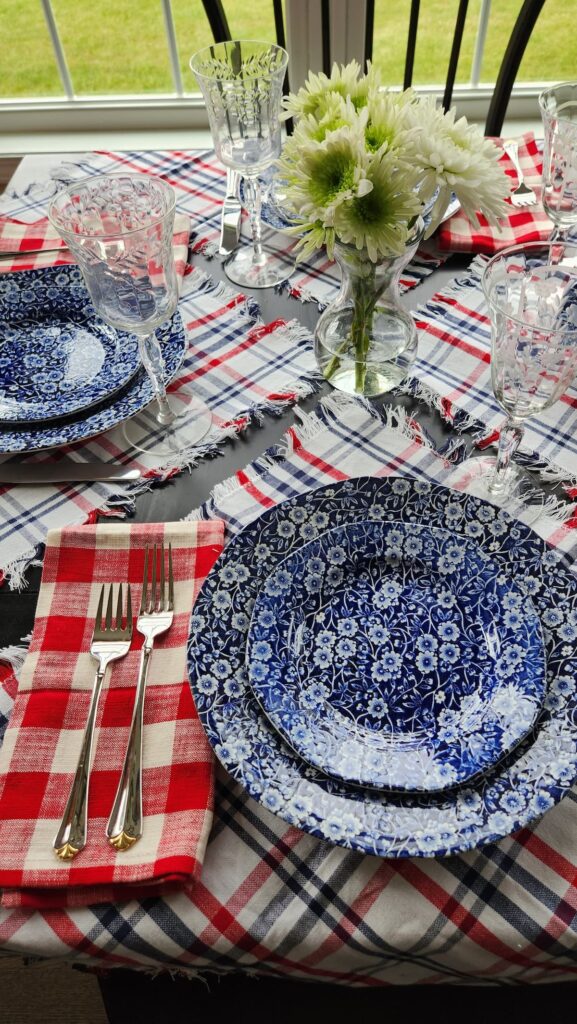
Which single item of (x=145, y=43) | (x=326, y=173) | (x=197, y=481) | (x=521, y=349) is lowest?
(x=145, y=43)

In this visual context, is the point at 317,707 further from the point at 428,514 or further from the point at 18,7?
the point at 18,7

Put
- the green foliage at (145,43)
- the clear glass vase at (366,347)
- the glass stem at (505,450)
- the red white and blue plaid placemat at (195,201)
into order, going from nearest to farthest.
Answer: the glass stem at (505,450), the clear glass vase at (366,347), the red white and blue plaid placemat at (195,201), the green foliage at (145,43)

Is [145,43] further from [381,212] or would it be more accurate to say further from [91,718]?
[91,718]

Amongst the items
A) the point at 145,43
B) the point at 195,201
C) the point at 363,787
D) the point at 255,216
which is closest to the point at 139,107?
the point at 145,43

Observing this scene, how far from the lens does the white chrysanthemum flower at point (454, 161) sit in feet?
1.93

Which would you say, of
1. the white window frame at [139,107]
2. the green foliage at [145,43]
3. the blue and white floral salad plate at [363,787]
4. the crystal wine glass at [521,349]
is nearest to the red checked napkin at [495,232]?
the crystal wine glass at [521,349]

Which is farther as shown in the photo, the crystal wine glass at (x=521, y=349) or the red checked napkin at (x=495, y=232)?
the red checked napkin at (x=495, y=232)

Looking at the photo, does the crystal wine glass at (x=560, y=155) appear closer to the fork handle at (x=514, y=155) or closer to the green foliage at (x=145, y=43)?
the fork handle at (x=514, y=155)

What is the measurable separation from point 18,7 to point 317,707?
3.08 metres

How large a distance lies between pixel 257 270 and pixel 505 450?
0.43m

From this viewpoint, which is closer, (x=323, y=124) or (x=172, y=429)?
(x=323, y=124)

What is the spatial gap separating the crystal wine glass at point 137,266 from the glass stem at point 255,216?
8.3 inches

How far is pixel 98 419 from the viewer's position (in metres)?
0.75

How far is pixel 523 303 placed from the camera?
700 mm
